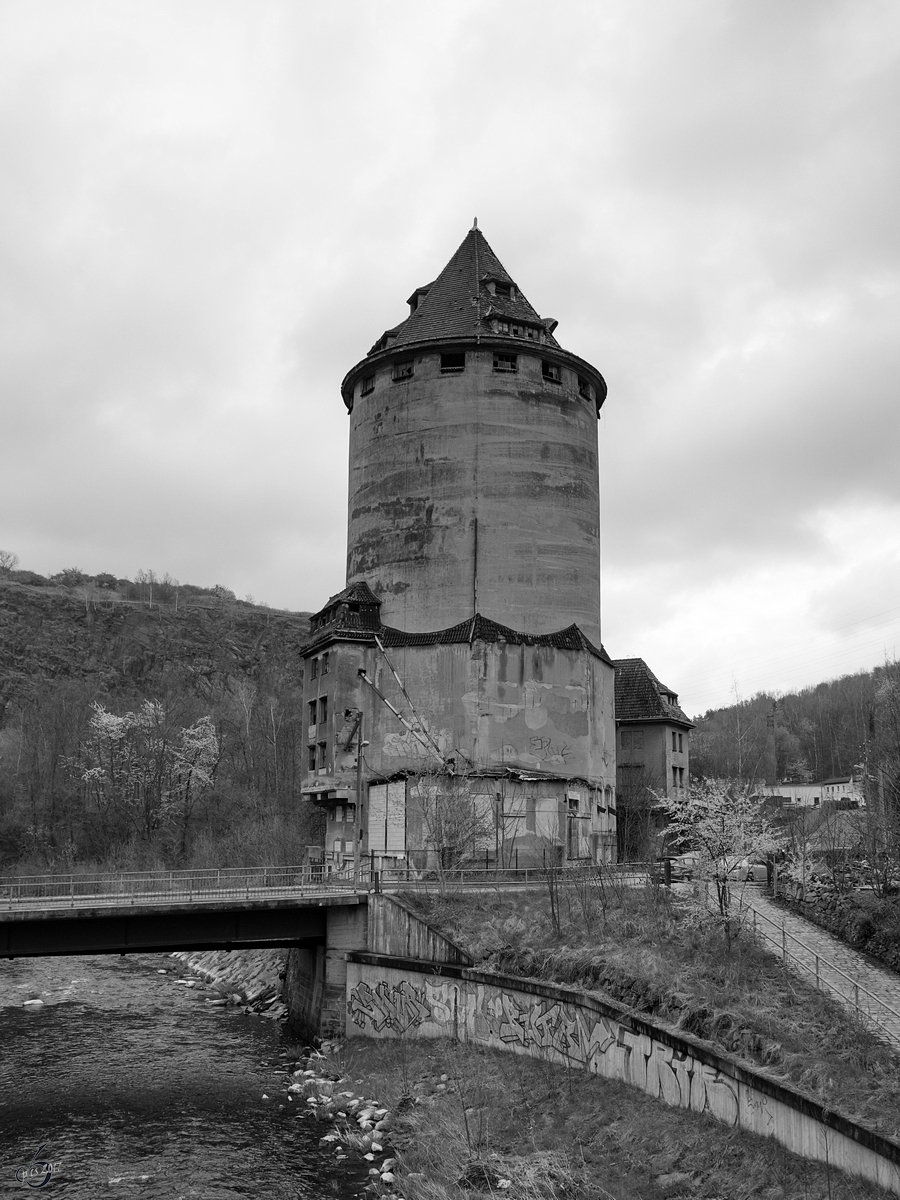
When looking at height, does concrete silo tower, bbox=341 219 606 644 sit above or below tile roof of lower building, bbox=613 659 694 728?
above

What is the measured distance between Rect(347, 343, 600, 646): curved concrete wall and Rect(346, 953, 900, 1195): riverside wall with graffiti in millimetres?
19203

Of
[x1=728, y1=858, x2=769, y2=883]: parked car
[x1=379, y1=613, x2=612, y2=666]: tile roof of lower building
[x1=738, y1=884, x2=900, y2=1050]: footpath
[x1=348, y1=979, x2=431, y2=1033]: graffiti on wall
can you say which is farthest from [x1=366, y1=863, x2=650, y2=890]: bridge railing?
[x1=379, y1=613, x2=612, y2=666]: tile roof of lower building

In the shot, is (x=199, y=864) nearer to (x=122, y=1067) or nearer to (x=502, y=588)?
Answer: (x=502, y=588)

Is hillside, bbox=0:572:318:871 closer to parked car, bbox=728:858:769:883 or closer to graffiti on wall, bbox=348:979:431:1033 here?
graffiti on wall, bbox=348:979:431:1033

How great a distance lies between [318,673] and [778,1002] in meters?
31.1

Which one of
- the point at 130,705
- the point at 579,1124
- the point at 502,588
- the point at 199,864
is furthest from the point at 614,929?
the point at 130,705

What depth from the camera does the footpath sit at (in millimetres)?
20531

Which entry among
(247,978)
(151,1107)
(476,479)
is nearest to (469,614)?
(476,479)

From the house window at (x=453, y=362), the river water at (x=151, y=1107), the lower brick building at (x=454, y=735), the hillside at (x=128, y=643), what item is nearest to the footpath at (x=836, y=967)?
the river water at (x=151, y=1107)

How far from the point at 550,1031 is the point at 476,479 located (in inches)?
1099

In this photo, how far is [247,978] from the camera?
149 ft

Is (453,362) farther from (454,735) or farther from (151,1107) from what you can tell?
(151,1107)

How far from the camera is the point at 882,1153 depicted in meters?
14.5

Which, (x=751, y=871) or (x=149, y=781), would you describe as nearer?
(x=751, y=871)
